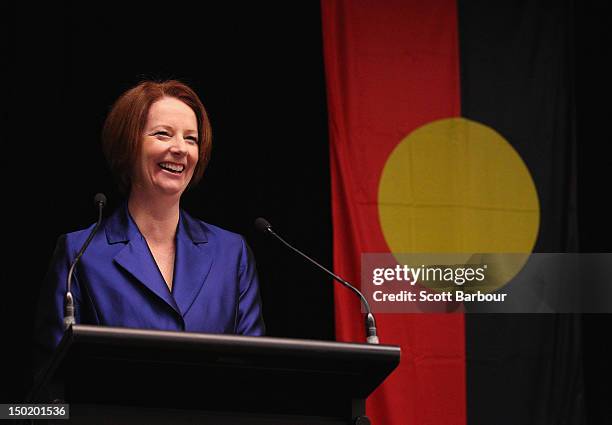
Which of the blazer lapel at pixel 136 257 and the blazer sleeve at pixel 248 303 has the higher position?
the blazer lapel at pixel 136 257

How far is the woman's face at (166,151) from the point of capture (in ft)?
8.93

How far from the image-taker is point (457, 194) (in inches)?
150

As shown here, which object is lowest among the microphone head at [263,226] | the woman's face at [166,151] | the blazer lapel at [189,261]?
the blazer lapel at [189,261]

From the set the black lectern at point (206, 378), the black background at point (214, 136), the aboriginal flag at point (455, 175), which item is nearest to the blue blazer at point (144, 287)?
the black lectern at point (206, 378)

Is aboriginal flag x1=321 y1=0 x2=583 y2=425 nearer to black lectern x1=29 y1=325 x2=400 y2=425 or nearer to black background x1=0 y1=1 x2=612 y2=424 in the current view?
black background x1=0 y1=1 x2=612 y2=424

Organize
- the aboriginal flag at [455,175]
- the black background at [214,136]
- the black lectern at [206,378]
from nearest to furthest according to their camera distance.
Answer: the black lectern at [206,378]
the black background at [214,136]
the aboriginal flag at [455,175]

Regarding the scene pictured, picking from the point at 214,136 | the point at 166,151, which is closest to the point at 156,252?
the point at 166,151

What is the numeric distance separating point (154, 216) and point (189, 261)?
17 centimetres

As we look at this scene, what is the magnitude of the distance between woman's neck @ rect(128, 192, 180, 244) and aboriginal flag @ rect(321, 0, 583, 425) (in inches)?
40.9

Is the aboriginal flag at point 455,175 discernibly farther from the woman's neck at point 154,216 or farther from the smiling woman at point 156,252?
the woman's neck at point 154,216

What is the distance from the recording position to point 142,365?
1.89 meters

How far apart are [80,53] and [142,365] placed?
1.96 meters

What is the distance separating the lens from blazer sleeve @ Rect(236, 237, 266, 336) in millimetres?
2701

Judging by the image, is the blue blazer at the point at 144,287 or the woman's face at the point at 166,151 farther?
the woman's face at the point at 166,151
